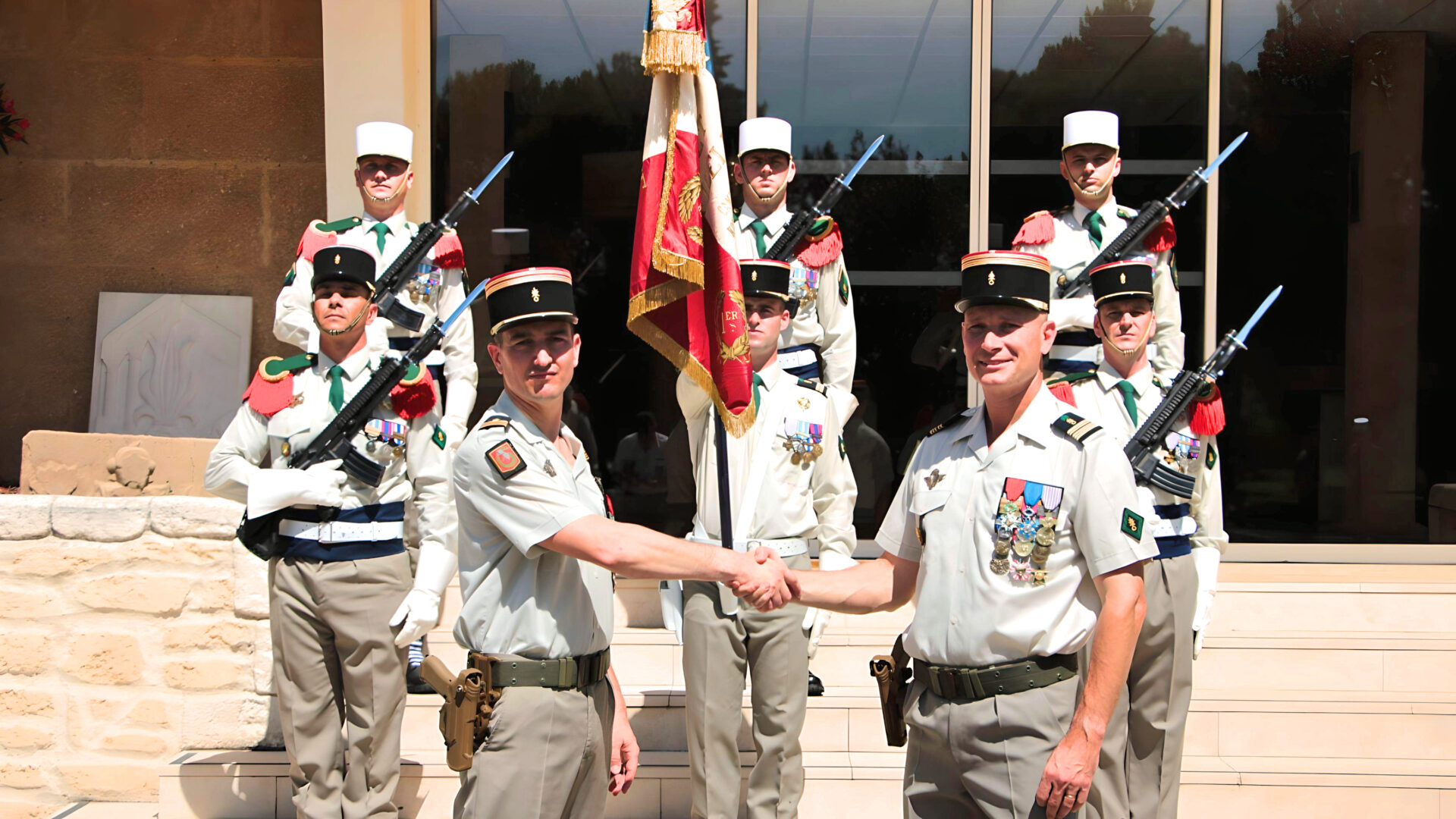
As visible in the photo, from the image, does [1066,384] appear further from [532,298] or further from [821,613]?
[532,298]

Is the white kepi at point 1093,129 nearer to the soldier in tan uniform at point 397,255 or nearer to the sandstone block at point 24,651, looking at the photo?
the soldier in tan uniform at point 397,255

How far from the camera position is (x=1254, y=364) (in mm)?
7027

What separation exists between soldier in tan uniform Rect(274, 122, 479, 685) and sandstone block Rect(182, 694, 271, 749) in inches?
29.4

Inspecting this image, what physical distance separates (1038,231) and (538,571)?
3184 millimetres

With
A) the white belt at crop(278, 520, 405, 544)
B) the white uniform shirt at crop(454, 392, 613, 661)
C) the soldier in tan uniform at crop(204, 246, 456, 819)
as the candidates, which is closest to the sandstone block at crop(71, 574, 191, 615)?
the soldier in tan uniform at crop(204, 246, 456, 819)

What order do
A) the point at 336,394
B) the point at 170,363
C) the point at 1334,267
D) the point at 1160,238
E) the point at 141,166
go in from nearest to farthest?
the point at 336,394, the point at 1160,238, the point at 1334,267, the point at 170,363, the point at 141,166

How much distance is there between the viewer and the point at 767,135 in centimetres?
508

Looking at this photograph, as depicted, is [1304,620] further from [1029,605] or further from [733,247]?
[733,247]

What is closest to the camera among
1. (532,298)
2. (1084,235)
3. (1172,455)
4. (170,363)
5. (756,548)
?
(532,298)

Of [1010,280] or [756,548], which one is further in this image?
[756,548]

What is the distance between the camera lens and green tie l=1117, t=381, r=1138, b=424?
443 centimetres

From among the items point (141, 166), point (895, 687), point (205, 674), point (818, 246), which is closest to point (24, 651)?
point (205, 674)

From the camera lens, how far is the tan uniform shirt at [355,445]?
418cm

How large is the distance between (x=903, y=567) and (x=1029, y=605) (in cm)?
47
